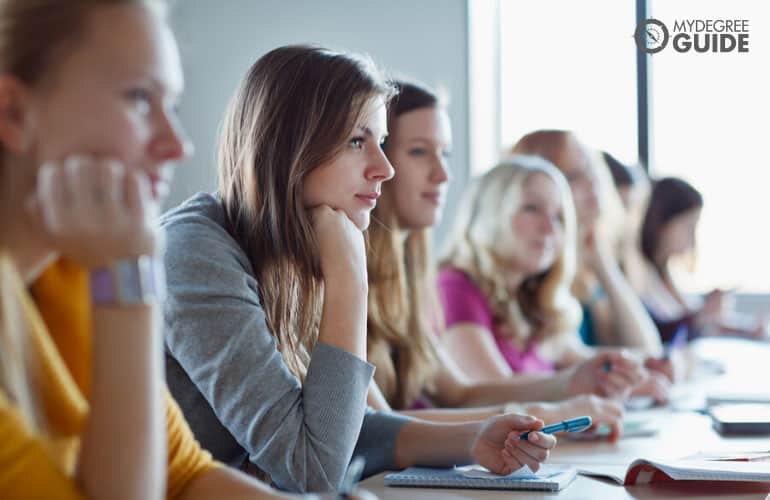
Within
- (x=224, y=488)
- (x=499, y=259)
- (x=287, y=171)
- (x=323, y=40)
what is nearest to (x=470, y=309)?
(x=499, y=259)

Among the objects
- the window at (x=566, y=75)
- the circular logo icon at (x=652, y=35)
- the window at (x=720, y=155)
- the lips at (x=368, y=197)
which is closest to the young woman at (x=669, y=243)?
the window at (x=720, y=155)

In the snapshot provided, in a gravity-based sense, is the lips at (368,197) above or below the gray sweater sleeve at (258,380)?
above

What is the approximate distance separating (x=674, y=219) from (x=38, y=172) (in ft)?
11.6

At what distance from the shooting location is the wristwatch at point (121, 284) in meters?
0.80

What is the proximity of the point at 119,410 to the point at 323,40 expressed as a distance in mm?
1283

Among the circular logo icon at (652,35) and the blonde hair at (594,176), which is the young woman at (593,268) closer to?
the blonde hair at (594,176)

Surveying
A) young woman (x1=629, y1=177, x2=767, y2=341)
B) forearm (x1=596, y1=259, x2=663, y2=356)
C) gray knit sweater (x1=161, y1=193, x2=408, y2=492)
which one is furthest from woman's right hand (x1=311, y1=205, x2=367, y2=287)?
young woman (x1=629, y1=177, x2=767, y2=341)

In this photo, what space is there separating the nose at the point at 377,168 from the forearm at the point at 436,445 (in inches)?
14.5

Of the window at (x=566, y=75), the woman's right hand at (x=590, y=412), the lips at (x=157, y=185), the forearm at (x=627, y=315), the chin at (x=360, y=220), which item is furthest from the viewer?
the window at (x=566, y=75)

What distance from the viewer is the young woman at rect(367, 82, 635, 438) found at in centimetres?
186

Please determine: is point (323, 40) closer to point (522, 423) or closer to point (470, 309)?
point (470, 309)

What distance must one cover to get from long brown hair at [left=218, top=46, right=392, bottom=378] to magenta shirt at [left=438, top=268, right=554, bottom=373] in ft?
3.58

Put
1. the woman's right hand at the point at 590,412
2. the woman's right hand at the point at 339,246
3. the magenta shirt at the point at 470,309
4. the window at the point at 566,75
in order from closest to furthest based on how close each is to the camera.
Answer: the woman's right hand at the point at 339,246 < the woman's right hand at the point at 590,412 < the magenta shirt at the point at 470,309 < the window at the point at 566,75

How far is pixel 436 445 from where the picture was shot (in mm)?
1407
